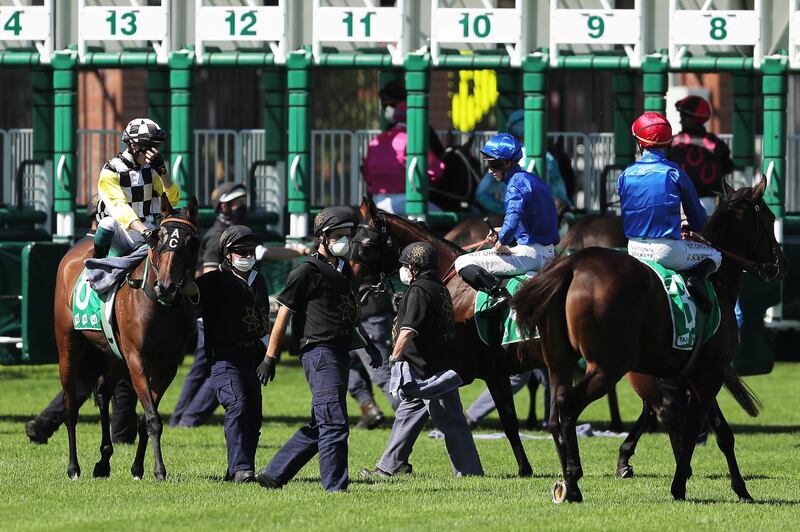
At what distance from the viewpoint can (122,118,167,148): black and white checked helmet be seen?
11438mm

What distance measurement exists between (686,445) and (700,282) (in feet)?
2.99

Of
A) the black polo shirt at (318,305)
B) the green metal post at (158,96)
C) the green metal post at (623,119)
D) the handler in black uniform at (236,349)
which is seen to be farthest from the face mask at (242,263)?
the green metal post at (623,119)

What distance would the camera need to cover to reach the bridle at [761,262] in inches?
444

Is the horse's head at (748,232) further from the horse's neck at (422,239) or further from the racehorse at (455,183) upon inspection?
the racehorse at (455,183)

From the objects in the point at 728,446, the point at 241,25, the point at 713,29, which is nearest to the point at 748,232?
the point at 728,446

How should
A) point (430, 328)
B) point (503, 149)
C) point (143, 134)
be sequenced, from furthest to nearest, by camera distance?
point (503, 149), point (143, 134), point (430, 328)

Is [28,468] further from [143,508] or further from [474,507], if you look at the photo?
[474,507]

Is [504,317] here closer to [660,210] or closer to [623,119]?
[660,210]

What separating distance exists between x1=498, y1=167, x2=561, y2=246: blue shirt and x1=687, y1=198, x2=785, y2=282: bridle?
107cm

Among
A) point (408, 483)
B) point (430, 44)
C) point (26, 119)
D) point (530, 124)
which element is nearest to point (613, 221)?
point (530, 124)

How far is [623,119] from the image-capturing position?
54.2ft

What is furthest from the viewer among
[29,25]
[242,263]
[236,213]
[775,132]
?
[29,25]

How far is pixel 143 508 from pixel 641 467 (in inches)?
157

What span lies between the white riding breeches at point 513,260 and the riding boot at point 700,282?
4.58ft
